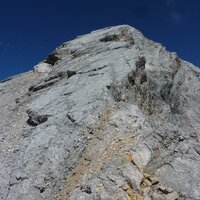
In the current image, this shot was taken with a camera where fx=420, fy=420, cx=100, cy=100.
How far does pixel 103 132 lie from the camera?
72.3ft

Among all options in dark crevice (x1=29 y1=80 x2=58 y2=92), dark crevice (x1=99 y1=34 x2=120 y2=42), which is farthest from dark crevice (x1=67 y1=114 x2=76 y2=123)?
dark crevice (x1=99 y1=34 x2=120 y2=42)

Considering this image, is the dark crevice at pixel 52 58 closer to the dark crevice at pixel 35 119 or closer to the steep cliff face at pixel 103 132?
the steep cliff face at pixel 103 132

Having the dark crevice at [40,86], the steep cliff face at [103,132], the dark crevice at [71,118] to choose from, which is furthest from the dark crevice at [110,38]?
the dark crevice at [71,118]

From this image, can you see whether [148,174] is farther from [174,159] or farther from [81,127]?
[81,127]

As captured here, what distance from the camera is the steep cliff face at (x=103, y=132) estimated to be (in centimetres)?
1943

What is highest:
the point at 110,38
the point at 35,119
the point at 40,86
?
the point at 110,38

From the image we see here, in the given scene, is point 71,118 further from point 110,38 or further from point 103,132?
point 110,38

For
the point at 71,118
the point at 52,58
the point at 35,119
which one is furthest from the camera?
the point at 52,58

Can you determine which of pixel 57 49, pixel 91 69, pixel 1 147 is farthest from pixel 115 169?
pixel 57 49

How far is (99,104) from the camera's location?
24031 millimetres

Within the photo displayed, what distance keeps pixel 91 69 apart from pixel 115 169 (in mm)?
11210

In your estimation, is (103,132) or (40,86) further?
(40,86)

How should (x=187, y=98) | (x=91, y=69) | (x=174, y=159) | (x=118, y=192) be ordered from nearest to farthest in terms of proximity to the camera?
(x=118, y=192), (x=174, y=159), (x=91, y=69), (x=187, y=98)

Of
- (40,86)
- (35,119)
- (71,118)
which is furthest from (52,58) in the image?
(71,118)
